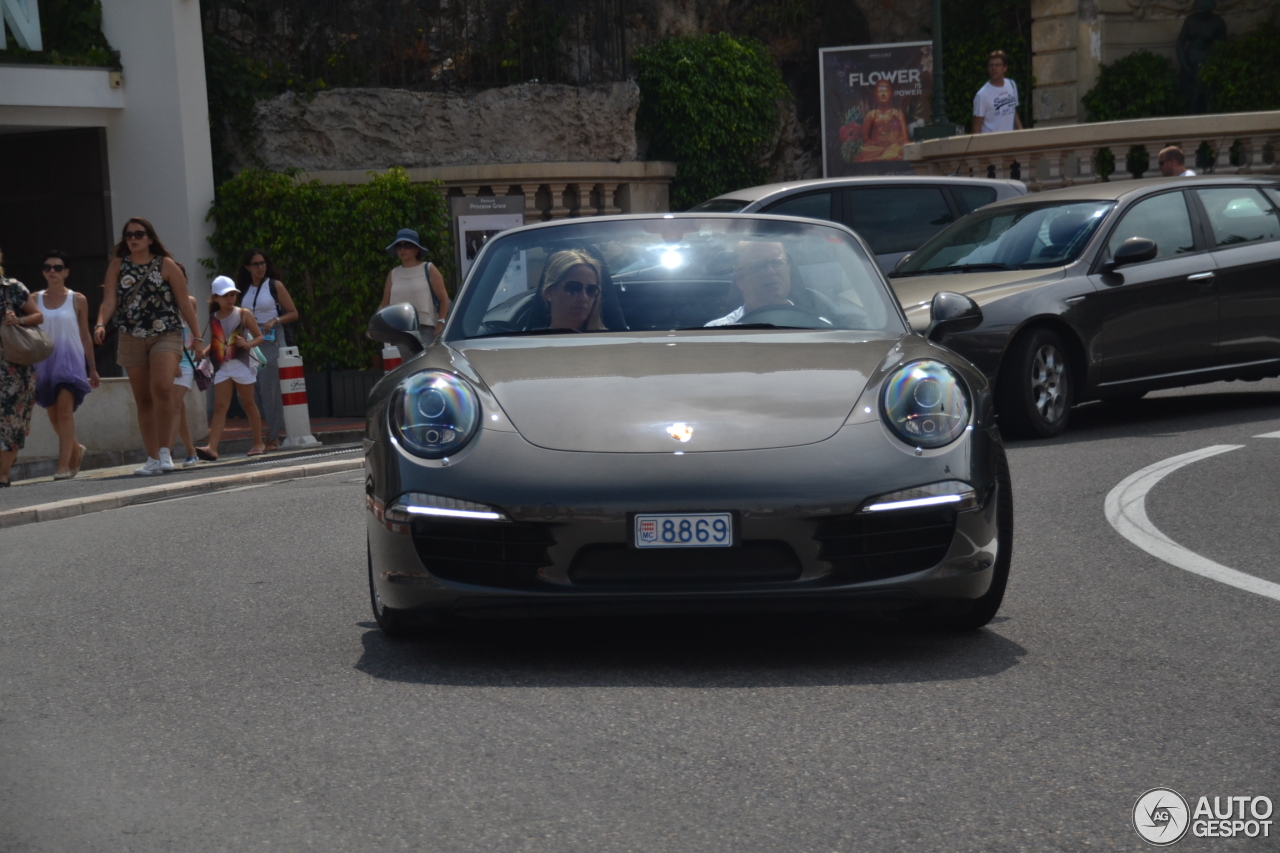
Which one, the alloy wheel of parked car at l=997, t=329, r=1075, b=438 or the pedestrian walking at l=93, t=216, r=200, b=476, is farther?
the pedestrian walking at l=93, t=216, r=200, b=476

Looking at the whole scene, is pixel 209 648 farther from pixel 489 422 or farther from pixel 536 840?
pixel 536 840

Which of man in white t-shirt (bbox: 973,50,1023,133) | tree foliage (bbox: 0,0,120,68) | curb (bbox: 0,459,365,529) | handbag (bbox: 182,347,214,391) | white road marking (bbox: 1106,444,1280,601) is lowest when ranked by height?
curb (bbox: 0,459,365,529)

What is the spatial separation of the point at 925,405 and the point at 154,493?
280 inches

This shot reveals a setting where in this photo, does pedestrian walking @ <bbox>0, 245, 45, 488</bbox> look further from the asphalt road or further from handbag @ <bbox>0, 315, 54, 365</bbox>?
the asphalt road

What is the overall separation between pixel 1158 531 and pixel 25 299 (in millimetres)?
8616

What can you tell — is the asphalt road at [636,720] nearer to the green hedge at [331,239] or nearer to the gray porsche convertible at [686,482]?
the gray porsche convertible at [686,482]

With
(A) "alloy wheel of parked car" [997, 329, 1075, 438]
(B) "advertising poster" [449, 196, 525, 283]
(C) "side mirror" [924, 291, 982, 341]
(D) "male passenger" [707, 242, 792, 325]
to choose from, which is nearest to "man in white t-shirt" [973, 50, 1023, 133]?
(B) "advertising poster" [449, 196, 525, 283]

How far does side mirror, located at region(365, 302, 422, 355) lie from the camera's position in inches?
245

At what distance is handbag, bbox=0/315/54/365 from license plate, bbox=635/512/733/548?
8.72 meters

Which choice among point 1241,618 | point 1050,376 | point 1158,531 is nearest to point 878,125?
point 1050,376

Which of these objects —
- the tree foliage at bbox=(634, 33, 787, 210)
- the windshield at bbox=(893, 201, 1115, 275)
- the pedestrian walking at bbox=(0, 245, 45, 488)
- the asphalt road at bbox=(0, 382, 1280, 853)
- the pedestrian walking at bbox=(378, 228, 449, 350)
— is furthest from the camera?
the tree foliage at bbox=(634, 33, 787, 210)

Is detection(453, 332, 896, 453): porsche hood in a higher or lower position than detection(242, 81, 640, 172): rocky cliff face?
lower

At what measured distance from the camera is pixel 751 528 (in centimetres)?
494

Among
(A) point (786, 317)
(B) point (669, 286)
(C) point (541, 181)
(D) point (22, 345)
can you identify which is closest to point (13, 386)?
(D) point (22, 345)
